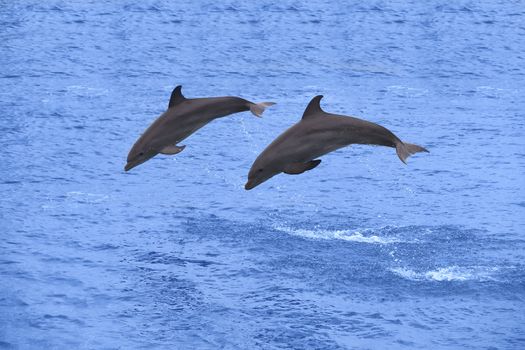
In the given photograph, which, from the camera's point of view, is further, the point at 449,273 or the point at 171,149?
the point at 449,273

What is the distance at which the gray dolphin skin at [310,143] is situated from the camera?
15367mm

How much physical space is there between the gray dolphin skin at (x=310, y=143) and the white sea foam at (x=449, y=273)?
88352 mm

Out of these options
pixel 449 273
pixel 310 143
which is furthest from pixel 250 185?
pixel 449 273

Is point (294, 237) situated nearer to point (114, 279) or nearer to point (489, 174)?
point (114, 279)

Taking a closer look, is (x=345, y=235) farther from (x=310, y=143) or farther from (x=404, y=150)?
(x=310, y=143)

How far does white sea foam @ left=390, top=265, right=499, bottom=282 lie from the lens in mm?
102688

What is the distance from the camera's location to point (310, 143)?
611 inches

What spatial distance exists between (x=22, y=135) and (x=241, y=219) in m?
29.0

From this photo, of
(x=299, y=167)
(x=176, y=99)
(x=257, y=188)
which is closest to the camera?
(x=299, y=167)

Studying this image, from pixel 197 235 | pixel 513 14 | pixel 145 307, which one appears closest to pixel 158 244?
pixel 197 235

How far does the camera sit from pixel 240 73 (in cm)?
13988

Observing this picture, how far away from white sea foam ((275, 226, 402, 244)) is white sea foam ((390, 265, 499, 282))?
14.5 feet

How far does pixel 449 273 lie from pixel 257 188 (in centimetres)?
2480

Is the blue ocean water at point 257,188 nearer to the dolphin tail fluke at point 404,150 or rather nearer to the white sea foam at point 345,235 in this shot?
the white sea foam at point 345,235
